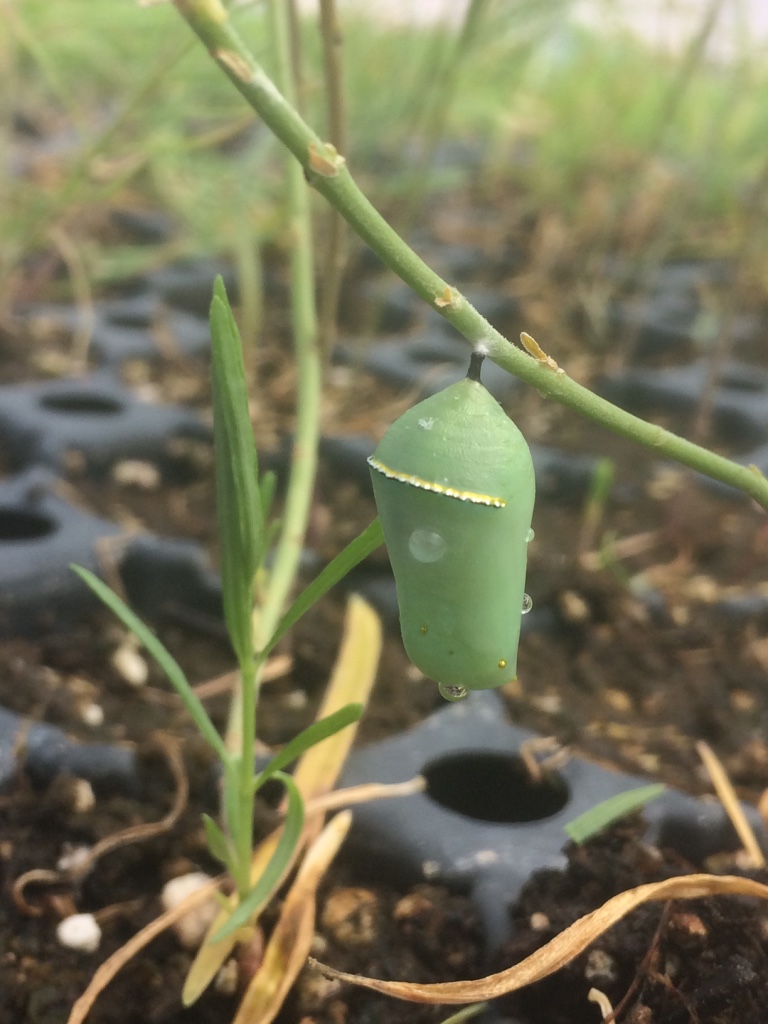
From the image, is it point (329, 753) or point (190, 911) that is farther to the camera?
point (329, 753)

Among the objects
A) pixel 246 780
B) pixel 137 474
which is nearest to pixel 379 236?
pixel 246 780

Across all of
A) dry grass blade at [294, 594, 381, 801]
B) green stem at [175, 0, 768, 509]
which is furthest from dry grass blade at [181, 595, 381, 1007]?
green stem at [175, 0, 768, 509]

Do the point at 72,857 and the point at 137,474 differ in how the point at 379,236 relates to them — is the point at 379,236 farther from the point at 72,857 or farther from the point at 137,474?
the point at 137,474

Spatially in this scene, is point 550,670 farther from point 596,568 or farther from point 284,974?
point 284,974

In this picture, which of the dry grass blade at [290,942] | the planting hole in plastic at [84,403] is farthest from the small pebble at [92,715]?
the planting hole in plastic at [84,403]

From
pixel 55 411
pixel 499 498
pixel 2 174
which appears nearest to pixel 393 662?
pixel 499 498

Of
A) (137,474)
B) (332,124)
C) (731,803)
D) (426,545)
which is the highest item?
(332,124)

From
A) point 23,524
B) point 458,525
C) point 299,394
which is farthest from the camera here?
point 23,524
